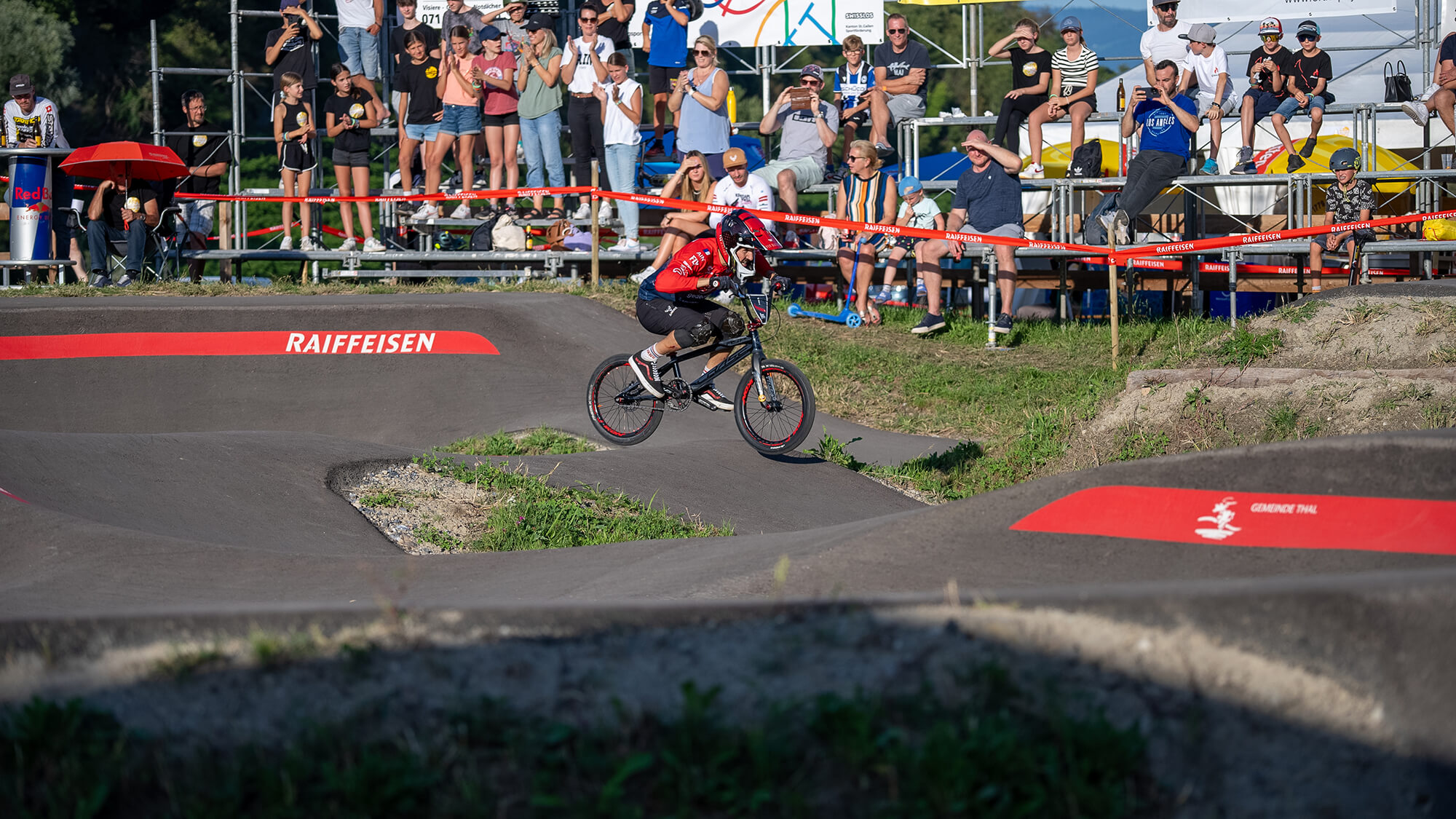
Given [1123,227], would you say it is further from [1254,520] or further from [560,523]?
[1254,520]

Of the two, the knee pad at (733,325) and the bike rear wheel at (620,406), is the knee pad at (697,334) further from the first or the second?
the bike rear wheel at (620,406)

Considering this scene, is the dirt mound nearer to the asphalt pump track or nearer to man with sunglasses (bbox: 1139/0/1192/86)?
the asphalt pump track

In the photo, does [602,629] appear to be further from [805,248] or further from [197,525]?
[805,248]

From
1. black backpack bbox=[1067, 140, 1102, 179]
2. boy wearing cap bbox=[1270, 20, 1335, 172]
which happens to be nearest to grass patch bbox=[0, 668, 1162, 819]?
black backpack bbox=[1067, 140, 1102, 179]

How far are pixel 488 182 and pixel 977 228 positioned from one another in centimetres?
714

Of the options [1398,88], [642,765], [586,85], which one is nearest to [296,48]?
[586,85]

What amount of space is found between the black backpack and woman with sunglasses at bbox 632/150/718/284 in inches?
A: 175

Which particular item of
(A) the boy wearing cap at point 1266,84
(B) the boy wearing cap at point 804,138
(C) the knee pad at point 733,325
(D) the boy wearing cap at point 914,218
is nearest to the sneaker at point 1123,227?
(A) the boy wearing cap at point 1266,84

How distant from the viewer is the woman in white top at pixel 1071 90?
14797 millimetres

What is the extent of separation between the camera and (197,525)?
26.1 ft

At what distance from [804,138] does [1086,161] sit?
3.52 m

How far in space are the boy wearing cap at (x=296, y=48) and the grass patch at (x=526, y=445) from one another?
7.71 metres

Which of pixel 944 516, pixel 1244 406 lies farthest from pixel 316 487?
pixel 1244 406

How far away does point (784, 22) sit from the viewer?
17672mm
